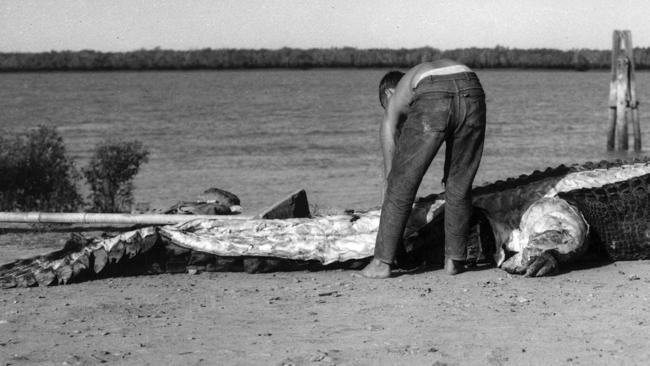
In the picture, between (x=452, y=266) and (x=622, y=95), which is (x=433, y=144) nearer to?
(x=452, y=266)

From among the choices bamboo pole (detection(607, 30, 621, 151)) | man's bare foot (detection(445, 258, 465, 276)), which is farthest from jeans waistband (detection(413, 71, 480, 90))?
bamboo pole (detection(607, 30, 621, 151))

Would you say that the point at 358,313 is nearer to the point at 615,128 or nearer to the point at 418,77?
the point at 418,77

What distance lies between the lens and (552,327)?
5.29m

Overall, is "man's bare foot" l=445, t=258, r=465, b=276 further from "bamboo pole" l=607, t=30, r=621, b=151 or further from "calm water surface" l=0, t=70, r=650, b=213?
"bamboo pole" l=607, t=30, r=621, b=151

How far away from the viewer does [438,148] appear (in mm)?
6469

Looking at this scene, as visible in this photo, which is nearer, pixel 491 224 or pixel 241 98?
pixel 491 224

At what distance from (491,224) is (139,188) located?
12806mm

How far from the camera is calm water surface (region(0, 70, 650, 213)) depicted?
773 inches

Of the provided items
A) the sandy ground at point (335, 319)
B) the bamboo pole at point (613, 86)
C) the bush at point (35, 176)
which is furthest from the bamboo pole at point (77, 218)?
the bamboo pole at point (613, 86)

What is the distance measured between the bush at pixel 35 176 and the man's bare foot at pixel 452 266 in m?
8.17

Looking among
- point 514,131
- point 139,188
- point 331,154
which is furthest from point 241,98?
point 139,188

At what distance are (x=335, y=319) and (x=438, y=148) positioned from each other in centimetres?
156

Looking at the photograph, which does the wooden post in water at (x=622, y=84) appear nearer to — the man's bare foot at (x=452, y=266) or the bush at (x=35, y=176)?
the bush at (x=35, y=176)

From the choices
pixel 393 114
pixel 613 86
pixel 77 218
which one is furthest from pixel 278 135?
pixel 393 114
